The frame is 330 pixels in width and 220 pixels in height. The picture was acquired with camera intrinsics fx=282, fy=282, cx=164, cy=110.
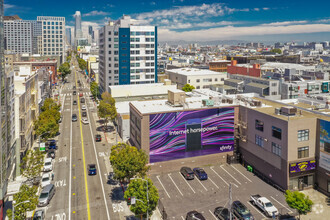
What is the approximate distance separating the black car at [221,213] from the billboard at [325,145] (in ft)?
61.2

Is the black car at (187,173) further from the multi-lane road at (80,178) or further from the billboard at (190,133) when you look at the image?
the multi-lane road at (80,178)

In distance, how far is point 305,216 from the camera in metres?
39.6

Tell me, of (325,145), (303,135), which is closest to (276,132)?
(303,135)

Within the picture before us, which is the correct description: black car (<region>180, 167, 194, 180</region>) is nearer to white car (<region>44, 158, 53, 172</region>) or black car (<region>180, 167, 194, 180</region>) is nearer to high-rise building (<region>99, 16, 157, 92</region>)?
white car (<region>44, 158, 53, 172</region>)

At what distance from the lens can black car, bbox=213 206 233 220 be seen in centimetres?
Answer: 3882

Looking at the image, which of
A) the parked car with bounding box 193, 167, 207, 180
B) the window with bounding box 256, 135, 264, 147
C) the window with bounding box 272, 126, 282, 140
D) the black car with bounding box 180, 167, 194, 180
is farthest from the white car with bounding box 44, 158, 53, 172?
the window with bounding box 272, 126, 282, 140

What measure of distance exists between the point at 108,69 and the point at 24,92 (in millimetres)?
52740

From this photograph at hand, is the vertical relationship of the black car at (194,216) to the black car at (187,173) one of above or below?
below

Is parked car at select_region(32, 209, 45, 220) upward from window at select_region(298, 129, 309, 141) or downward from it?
downward

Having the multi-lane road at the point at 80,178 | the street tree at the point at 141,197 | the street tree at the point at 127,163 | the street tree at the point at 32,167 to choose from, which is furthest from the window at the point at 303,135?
the street tree at the point at 32,167

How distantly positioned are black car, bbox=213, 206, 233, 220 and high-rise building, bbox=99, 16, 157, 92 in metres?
82.4

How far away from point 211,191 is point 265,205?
9.25 meters

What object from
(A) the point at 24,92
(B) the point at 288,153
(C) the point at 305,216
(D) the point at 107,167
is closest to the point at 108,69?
(A) the point at 24,92

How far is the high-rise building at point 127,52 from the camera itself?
11212cm
